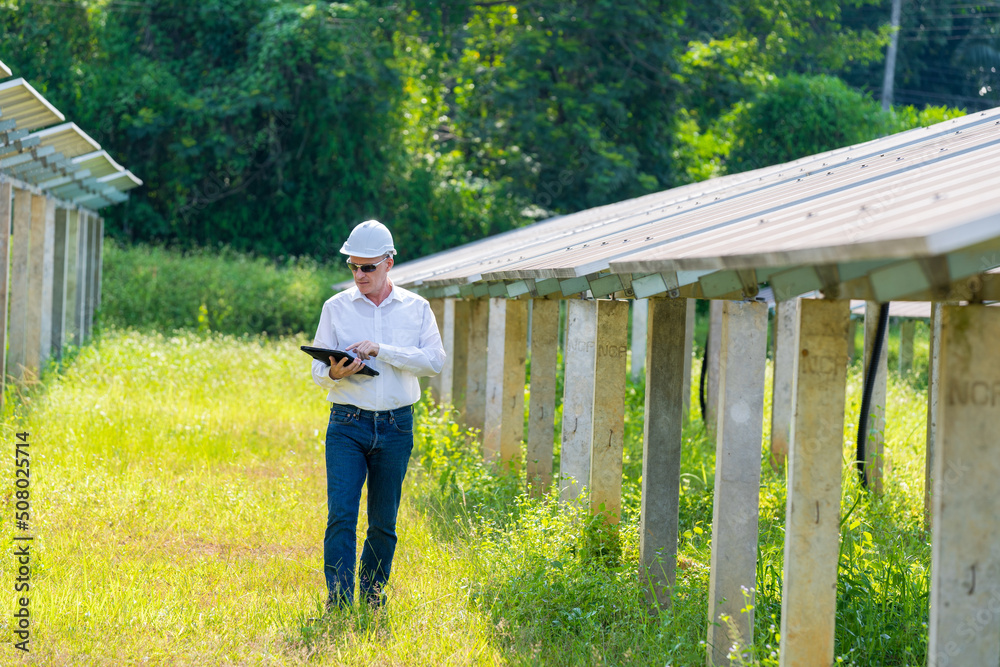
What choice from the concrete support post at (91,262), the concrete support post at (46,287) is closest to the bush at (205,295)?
the concrete support post at (91,262)

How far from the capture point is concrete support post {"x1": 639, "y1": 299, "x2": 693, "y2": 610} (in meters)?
4.90

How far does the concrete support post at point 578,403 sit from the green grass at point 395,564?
0.29 metres

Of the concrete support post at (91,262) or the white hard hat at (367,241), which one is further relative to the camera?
the concrete support post at (91,262)

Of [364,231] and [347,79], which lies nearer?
[364,231]

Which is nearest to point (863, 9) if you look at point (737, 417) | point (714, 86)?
point (714, 86)

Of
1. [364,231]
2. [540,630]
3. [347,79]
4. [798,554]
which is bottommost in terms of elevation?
[540,630]

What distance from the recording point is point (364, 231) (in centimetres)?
470

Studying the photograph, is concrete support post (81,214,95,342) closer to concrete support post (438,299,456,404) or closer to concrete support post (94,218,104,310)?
concrete support post (94,218,104,310)

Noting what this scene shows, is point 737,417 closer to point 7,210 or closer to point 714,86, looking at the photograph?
point 7,210

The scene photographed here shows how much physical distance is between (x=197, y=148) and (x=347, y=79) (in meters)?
3.88

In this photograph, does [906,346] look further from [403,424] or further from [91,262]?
[91,262]

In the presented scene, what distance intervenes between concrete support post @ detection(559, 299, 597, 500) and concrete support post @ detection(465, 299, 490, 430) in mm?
3685

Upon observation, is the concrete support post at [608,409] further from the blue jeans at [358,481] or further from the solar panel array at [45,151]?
the solar panel array at [45,151]

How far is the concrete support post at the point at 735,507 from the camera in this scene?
12.9ft
